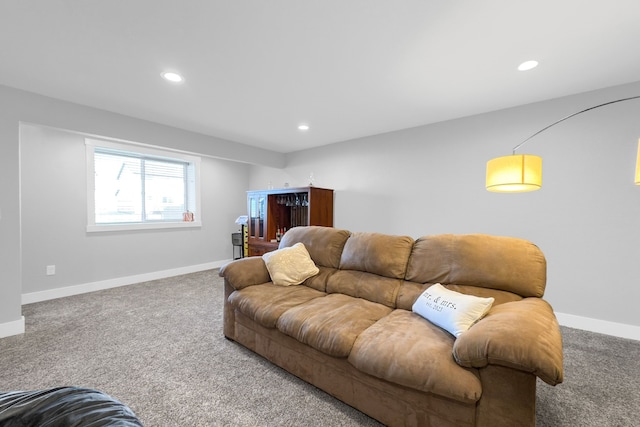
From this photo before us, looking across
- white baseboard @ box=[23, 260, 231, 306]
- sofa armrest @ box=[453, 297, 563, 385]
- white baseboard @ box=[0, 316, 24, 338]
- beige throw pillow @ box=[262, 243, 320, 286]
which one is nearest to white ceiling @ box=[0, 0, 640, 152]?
beige throw pillow @ box=[262, 243, 320, 286]

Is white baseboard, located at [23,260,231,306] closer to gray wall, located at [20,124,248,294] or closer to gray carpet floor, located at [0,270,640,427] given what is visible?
gray wall, located at [20,124,248,294]

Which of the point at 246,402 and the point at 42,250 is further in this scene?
the point at 42,250

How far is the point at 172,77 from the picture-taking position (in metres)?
2.39

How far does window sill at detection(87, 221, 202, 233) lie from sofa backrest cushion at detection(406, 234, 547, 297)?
14.4 feet

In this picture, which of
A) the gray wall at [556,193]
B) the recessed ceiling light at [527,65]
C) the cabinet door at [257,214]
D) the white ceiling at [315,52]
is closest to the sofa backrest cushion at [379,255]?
the white ceiling at [315,52]

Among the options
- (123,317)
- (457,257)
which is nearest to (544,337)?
(457,257)

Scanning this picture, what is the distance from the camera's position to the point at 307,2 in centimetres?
153

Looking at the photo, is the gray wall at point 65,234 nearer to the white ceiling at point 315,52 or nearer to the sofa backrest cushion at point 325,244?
the white ceiling at point 315,52

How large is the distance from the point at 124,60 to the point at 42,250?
122 inches

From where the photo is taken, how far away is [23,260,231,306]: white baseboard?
3.50 metres

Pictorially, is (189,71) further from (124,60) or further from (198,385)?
(198,385)

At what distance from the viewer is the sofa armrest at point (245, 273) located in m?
2.45

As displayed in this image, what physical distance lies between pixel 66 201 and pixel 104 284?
4.33ft

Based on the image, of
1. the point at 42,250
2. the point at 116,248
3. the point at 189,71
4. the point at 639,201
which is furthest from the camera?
the point at 116,248
